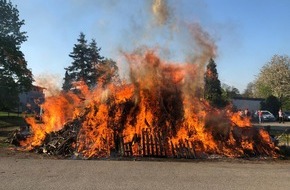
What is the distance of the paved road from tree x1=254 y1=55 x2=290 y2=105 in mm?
60778

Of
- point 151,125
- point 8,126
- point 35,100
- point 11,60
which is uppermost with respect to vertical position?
point 11,60

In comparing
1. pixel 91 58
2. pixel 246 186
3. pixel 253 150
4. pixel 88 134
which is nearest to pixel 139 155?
pixel 88 134

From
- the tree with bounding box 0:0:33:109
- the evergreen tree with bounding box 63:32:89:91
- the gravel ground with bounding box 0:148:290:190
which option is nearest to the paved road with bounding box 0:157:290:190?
the gravel ground with bounding box 0:148:290:190

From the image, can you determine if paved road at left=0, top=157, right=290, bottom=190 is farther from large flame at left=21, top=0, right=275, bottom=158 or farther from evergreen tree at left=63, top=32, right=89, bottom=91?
evergreen tree at left=63, top=32, right=89, bottom=91

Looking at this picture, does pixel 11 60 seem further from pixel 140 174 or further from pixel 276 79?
pixel 276 79

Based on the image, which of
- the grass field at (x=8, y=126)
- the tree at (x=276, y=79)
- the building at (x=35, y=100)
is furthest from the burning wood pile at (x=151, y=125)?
the tree at (x=276, y=79)

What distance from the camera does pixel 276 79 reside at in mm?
71188

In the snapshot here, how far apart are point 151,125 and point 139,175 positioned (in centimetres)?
539

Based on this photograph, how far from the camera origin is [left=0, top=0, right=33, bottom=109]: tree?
36.6 m

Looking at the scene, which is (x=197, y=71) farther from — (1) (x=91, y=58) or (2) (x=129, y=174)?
A: (1) (x=91, y=58)

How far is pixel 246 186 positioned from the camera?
8711 mm

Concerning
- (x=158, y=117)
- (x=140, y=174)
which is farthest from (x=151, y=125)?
(x=140, y=174)

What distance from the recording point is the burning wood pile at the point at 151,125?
13863 mm

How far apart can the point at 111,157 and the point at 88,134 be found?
1.77 m
